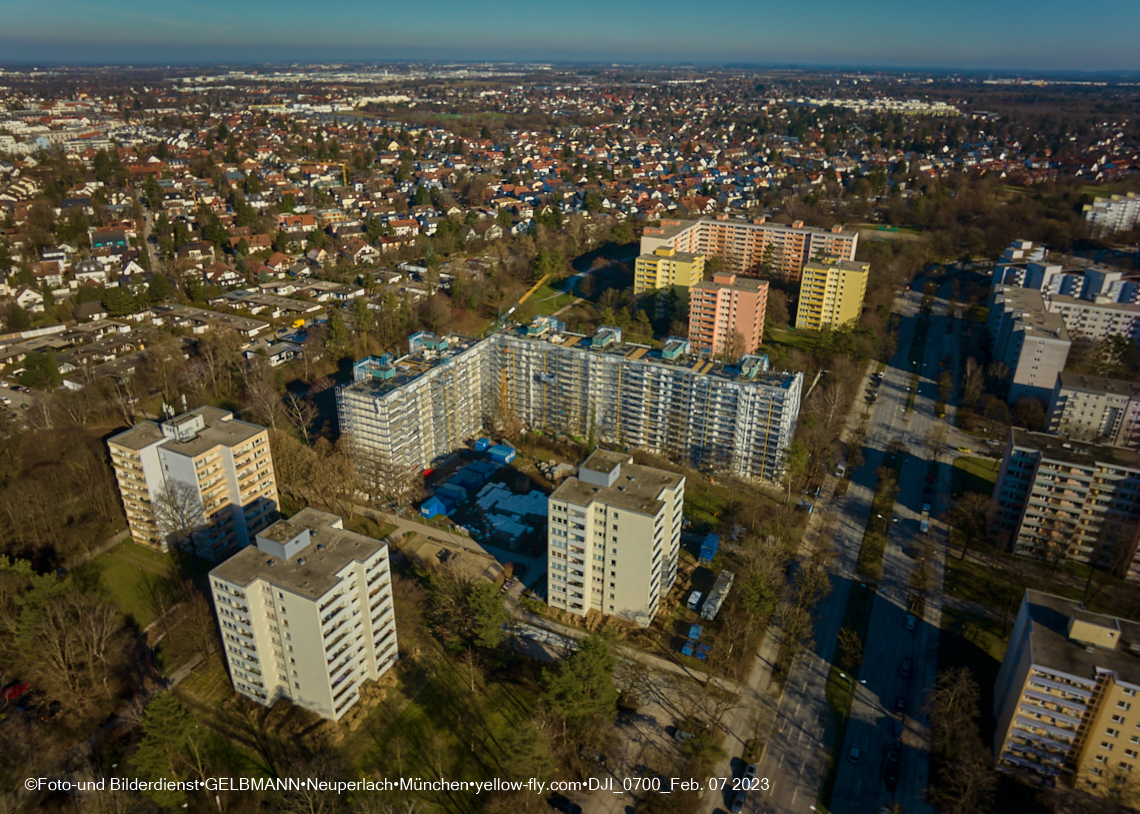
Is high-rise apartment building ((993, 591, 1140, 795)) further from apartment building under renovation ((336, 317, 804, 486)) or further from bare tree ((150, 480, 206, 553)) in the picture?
bare tree ((150, 480, 206, 553))

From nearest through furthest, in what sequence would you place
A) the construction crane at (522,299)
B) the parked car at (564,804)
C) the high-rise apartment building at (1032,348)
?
1. the parked car at (564,804)
2. the high-rise apartment building at (1032,348)
3. the construction crane at (522,299)

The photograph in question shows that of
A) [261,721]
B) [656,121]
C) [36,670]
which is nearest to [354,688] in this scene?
[261,721]

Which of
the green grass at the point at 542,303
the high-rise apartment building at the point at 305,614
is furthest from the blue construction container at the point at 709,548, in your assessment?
the green grass at the point at 542,303

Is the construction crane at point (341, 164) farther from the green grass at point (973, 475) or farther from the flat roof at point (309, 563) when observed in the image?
the green grass at point (973, 475)

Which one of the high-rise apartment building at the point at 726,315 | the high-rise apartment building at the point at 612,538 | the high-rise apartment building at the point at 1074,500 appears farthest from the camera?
the high-rise apartment building at the point at 726,315

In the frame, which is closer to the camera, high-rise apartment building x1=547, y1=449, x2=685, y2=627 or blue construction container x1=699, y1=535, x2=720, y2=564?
high-rise apartment building x1=547, y1=449, x2=685, y2=627

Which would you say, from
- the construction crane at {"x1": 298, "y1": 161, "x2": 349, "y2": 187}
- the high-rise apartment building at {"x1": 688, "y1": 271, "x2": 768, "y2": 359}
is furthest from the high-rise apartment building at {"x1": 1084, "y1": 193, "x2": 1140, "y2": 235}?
the construction crane at {"x1": 298, "y1": 161, "x2": 349, "y2": 187}

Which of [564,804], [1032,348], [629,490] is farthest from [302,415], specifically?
[1032,348]

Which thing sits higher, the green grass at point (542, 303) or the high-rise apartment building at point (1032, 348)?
the high-rise apartment building at point (1032, 348)
